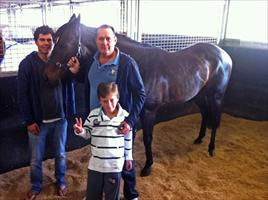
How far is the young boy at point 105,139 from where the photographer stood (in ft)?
4.55

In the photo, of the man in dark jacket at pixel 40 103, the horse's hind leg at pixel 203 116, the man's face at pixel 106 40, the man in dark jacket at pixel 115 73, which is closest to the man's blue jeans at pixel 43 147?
the man in dark jacket at pixel 40 103

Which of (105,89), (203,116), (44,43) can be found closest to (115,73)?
(105,89)

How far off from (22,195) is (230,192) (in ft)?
5.43

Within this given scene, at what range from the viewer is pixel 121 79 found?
1.52m

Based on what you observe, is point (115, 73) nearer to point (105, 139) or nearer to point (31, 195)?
point (105, 139)

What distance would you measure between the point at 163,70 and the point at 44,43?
3.53ft

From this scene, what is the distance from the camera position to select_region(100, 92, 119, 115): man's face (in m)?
1.37

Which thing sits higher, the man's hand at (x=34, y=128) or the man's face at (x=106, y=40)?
the man's face at (x=106, y=40)

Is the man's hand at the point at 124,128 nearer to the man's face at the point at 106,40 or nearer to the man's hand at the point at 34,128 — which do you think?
the man's face at the point at 106,40

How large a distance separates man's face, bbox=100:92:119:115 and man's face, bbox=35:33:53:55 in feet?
2.09

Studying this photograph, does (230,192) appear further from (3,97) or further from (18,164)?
(3,97)

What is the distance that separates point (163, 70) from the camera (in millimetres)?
2369

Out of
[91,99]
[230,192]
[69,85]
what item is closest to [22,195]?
[69,85]

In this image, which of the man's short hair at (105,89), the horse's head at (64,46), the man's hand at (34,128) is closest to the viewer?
the man's short hair at (105,89)
